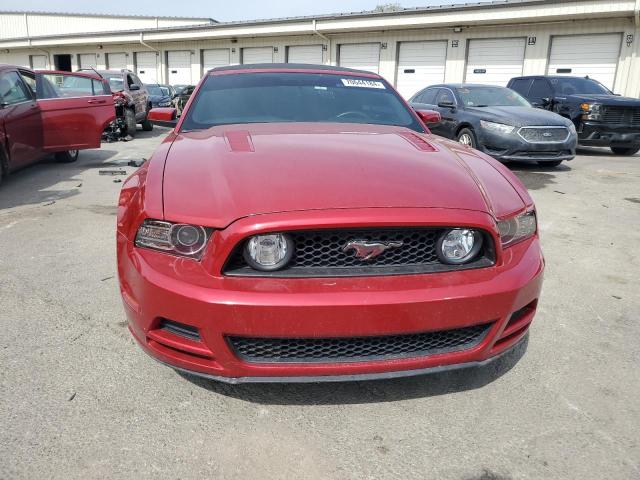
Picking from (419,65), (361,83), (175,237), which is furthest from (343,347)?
(419,65)

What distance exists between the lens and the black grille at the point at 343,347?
1.90 meters

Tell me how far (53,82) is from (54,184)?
197 cm

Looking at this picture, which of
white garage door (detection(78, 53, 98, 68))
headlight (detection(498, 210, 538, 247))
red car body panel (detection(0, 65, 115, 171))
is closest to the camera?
headlight (detection(498, 210, 538, 247))

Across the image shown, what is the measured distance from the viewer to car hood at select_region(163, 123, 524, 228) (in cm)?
193

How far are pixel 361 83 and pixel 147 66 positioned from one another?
3020 cm

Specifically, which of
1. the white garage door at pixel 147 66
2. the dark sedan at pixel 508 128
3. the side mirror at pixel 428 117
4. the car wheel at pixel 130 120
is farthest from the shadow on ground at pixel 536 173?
the white garage door at pixel 147 66

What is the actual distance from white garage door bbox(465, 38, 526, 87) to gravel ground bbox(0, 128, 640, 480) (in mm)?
16989

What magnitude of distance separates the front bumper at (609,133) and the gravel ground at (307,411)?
8008 mm

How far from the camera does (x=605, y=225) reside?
17.4ft

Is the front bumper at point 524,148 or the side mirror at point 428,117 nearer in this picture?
the side mirror at point 428,117

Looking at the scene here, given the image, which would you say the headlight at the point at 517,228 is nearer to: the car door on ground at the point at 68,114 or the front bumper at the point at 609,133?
the car door on ground at the point at 68,114

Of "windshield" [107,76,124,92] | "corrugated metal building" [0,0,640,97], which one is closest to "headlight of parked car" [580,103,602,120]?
"corrugated metal building" [0,0,640,97]

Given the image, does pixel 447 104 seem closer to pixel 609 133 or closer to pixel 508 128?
pixel 508 128

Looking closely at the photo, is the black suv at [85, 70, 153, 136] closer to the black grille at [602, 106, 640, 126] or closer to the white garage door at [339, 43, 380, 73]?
the black grille at [602, 106, 640, 126]
